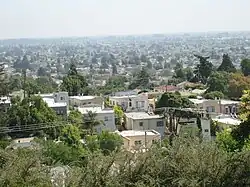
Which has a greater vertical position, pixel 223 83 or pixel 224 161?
pixel 224 161

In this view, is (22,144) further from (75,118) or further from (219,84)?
(219,84)

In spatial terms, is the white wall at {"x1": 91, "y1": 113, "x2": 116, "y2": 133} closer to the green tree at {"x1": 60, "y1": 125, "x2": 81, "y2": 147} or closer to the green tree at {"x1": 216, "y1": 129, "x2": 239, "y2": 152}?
the green tree at {"x1": 60, "y1": 125, "x2": 81, "y2": 147}

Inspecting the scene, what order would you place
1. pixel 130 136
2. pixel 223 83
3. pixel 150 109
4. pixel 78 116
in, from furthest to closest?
pixel 223 83
pixel 150 109
pixel 78 116
pixel 130 136

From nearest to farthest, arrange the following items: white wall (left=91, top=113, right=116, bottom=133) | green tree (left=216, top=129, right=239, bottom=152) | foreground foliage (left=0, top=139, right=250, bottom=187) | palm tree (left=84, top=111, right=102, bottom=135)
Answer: foreground foliage (left=0, top=139, right=250, bottom=187) → green tree (left=216, top=129, right=239, bottom=152) → palm tree (left=84, top=111, right=102, bottom=135) → white wall (left=91, top=113, right=116, bottom=133)

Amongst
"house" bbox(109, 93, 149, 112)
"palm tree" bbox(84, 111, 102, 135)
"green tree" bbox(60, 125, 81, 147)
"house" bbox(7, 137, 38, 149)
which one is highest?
"house" bbox(7, 137, 38, 149)

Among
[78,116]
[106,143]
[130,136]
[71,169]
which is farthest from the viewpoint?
[78,116]

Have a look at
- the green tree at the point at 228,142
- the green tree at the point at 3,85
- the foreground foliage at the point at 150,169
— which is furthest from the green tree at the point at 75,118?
the foreground foliage at the point at 150,169

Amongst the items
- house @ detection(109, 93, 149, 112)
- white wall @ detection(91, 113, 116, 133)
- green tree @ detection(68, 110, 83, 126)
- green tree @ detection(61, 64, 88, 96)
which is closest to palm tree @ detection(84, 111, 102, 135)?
green tree @ detection(68, 110, 83, 126)

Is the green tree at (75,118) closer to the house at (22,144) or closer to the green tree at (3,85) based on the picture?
the house at (22,144)

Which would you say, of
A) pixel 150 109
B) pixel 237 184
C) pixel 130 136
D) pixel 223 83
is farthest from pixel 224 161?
pixel 223 83

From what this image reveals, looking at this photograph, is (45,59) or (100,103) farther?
(45,59)

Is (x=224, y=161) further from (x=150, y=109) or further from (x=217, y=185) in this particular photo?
(x=150, y=109)
